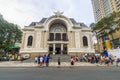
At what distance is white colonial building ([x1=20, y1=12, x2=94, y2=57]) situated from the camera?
33.6m

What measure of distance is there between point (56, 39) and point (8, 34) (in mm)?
18502

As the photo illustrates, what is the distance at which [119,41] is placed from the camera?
49125mm

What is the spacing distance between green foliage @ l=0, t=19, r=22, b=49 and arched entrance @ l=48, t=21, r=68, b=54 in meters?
15.2

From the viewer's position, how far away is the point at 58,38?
36.4 meters

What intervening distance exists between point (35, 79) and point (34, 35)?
28.9 meters

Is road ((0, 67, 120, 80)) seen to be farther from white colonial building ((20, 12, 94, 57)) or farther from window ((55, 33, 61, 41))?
window ((55, 33, 61, 41))

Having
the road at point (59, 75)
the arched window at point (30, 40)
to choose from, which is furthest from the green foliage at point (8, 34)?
the road at point (59, 75)

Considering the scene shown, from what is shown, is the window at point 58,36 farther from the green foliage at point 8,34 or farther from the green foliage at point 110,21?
the green foliage at point 8,34

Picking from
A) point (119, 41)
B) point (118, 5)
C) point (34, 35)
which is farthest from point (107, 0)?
point (34, 35)

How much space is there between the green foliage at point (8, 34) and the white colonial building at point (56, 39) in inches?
355

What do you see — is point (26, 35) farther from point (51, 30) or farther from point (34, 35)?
point (51, 30)

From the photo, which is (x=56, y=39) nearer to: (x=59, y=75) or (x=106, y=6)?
(x=59, y=75)

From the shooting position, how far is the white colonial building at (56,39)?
33562 mm

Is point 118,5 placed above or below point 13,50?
Answer: above
